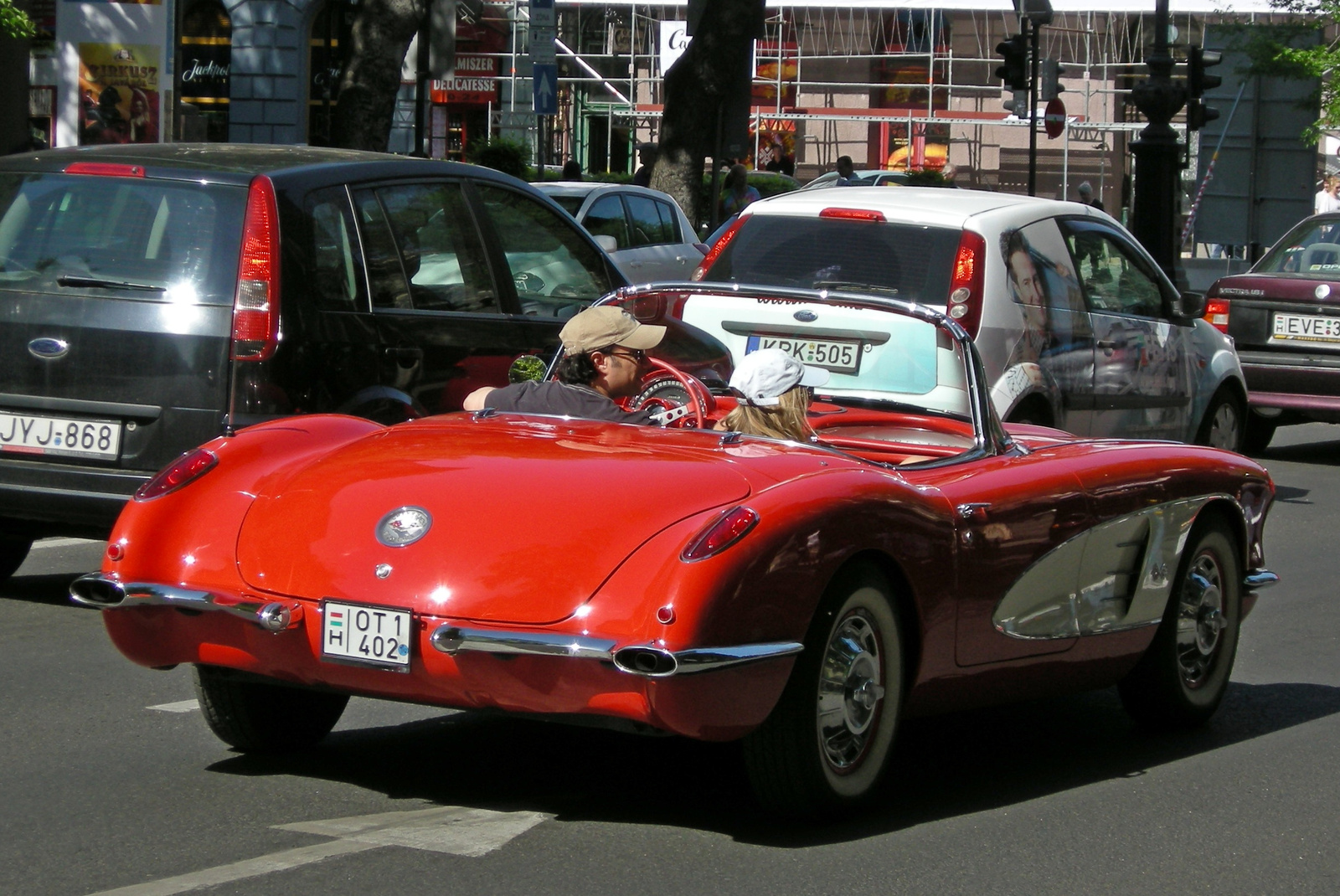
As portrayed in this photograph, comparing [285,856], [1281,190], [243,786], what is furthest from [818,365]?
[1281,190]

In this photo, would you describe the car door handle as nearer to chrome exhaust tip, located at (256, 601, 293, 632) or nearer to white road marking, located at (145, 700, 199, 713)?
white road marking, located at (145, 700, 199, 713)

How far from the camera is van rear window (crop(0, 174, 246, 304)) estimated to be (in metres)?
6.92

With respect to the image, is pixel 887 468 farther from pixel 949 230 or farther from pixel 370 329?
pixel 949 230

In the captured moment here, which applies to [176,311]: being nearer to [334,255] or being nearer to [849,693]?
[334,255]

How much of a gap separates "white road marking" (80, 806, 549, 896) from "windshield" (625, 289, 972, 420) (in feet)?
6.36

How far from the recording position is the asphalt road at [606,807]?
4195mm

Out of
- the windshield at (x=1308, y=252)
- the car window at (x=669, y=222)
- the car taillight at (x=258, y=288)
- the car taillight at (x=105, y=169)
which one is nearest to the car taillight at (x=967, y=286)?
the car taillight at (x=258, y=288)

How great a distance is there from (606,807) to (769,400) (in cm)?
125

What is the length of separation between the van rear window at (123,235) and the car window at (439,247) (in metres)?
0.79

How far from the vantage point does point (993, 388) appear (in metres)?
9.04

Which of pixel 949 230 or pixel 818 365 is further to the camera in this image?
pixel 949 230

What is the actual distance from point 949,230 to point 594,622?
5.15 m

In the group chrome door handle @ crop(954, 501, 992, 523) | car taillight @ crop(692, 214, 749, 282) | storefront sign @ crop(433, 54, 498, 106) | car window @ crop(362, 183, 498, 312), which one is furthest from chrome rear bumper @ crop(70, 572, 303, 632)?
storefront sign @ crop(433, 54, 498, 106)

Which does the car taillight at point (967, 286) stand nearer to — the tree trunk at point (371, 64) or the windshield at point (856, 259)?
the windshield at point (856, 259)
